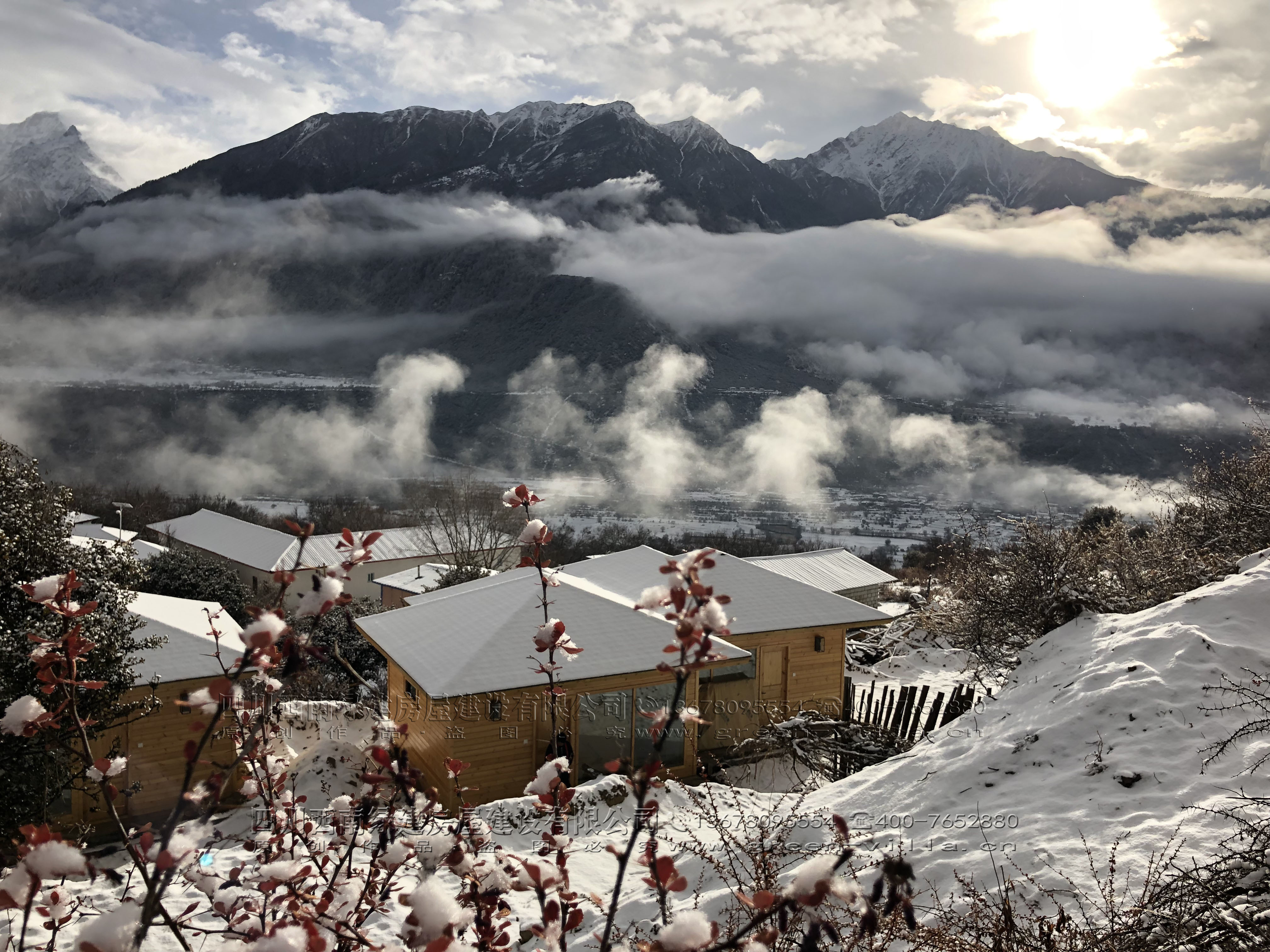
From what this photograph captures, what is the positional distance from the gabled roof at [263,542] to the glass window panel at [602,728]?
Answer: 96.0 feet

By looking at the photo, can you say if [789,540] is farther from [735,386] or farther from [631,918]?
[735,386]

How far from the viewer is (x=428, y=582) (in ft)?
114

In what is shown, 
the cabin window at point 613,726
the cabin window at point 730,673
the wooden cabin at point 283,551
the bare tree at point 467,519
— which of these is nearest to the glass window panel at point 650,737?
the cabin window at point 613,726

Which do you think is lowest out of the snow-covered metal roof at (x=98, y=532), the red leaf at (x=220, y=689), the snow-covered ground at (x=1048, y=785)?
the snow-covered metal roof at (x=98, y=532)

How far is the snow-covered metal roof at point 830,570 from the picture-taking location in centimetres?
3259

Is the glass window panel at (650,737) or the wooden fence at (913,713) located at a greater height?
the wooden fence at (913,713)

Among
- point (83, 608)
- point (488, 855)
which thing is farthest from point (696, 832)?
point (83, 608)

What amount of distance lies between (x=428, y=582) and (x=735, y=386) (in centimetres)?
16803

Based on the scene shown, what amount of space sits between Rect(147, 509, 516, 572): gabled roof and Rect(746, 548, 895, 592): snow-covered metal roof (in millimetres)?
19337

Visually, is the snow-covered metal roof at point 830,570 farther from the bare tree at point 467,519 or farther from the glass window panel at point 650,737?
the glass window panel at point 650,737

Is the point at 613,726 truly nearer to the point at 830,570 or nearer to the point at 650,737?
the point at 650,737

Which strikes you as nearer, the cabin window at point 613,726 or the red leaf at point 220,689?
the red leaf at point 220,689

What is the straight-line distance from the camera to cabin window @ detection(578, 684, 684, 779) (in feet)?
37.5

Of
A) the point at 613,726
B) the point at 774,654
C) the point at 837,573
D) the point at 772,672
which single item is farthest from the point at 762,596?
the point at 837,573
